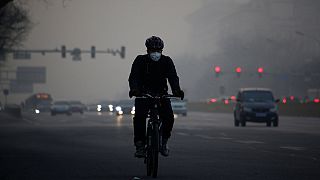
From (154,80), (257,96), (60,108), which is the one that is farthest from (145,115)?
(60,108)

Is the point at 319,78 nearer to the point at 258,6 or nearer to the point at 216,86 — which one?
the point at 216,86

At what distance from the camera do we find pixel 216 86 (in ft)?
549

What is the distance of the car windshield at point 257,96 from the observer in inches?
1742

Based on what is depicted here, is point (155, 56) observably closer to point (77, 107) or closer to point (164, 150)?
point (164, 150)

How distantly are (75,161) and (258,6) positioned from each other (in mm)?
169505

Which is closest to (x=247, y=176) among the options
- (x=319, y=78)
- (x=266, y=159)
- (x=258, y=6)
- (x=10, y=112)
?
(x=266, y=159)

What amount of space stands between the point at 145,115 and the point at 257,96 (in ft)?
101

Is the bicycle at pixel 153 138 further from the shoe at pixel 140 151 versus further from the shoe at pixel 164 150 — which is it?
the shoe at pixel 140 151

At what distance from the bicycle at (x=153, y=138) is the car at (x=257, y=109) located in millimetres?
29418

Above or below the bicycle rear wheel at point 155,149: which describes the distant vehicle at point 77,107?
below

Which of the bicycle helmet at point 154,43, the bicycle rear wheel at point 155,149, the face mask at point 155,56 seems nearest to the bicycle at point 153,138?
the bicycle rear wheel at point 155,149

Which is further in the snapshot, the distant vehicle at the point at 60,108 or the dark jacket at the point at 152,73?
the distant vehicle at the point at 60,108

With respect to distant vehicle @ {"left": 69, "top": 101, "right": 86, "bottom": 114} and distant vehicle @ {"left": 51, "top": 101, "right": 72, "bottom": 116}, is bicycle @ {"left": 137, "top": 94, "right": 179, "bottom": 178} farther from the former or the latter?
distant vehicle @ {"left": 69, "top": 101, "right": 86, "bottom": 114}

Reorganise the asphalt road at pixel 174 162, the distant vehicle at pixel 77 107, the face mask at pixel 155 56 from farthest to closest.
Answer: the distant vehicle at pixel 77 107, the asphalt road at pixel 174 162, the face mask at pixel 155 56
